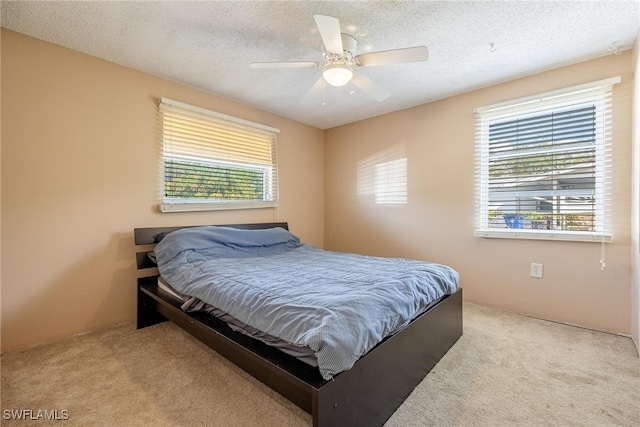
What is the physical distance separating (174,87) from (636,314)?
4.30 meters

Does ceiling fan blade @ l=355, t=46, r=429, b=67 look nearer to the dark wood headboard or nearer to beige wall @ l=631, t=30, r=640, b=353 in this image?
beige wall @ l=631, t=30, r=640, b=353

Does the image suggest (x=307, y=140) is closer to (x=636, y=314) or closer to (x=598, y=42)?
(x=598, y=42)

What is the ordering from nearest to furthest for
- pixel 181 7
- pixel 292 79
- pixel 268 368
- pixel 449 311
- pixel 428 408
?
pixel 268 368, pixel 428 408, pixel 181 7, pixel 449 311, pixel 292 79

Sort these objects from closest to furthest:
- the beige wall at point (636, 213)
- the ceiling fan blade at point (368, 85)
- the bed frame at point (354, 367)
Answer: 1. the bed frame at point (354, 367)
2. the beige wall at point (636, 213)
3. the ceiling fan blade at point (368, 85)

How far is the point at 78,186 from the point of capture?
230 centimetres

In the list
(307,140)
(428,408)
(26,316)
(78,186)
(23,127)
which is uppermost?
(307,140)

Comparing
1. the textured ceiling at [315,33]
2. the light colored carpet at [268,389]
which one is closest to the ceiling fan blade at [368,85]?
the textured ceiling at [315,33]

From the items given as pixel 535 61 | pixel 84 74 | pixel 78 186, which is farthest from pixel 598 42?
pixel 78 186

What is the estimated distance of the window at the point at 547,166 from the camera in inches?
93.9

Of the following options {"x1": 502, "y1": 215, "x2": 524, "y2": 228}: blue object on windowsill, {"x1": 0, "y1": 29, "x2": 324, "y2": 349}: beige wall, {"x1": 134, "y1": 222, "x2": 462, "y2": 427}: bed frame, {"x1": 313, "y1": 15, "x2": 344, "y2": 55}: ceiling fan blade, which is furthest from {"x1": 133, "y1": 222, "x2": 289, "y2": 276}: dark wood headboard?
{"x1": 502, "y1": 215, "x2": 524, "y2": 228}: blue object on windowsill

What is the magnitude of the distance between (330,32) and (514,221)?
8.08 feet

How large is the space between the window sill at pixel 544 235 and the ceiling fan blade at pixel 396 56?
1.90 m

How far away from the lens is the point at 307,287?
1691 mm

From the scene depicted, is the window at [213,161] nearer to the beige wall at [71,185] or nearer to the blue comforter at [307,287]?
the beige wall at [71,185]
